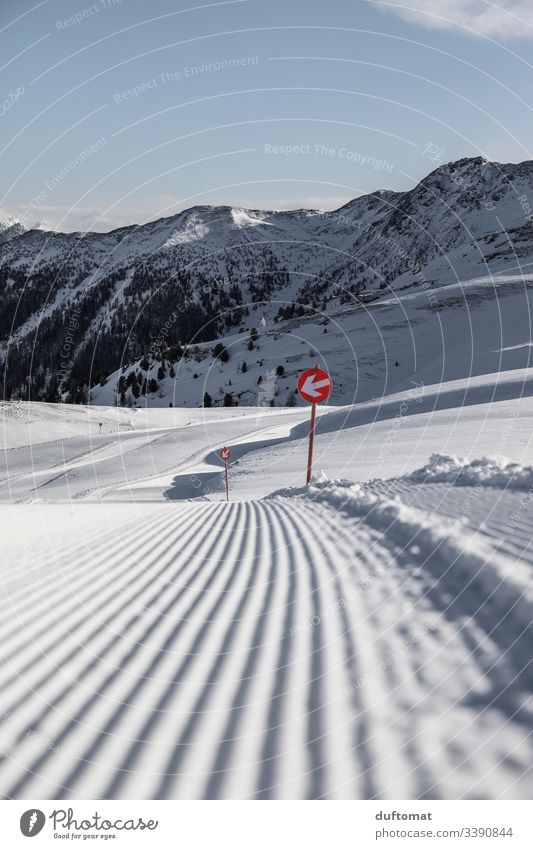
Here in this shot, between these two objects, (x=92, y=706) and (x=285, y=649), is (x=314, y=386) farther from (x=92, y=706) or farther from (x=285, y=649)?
(x=92, y=706)

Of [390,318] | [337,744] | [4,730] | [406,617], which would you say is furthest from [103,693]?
[390,318]

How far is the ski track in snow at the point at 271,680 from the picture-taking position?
136 inches

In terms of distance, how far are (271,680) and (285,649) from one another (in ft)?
1.56

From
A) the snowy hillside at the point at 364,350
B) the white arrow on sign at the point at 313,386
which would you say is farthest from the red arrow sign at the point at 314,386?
the snowy hillside at the point at 364,350

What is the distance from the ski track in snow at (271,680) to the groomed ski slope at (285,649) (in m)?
0.02

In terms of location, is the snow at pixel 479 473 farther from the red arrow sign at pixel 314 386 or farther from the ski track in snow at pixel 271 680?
the red arrow sign at pixel 314 386

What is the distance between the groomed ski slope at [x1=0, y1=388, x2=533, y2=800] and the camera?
352cm

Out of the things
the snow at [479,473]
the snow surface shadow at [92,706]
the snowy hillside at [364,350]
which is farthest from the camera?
the snowy hillside at [364,350]

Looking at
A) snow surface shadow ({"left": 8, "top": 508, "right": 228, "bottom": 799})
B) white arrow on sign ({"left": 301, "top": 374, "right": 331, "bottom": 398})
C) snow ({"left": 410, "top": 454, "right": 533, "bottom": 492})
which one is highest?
white arrow on sign ({"left": 301, "top": 374, "right": 331, "bottom": 398})

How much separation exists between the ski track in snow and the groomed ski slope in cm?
2

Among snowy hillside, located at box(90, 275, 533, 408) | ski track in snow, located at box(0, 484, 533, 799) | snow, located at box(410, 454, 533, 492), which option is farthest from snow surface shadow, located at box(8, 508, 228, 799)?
snowy hillside, located at box(90, 275, 533, 408)

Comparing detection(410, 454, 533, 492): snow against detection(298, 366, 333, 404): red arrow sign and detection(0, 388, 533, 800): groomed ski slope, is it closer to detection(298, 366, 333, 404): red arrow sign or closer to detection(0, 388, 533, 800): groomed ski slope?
detection(0, 388, 533, 800): groomed ski slope

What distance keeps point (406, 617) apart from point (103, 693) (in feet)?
9.70

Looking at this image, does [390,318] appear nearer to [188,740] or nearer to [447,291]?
[447,291]
